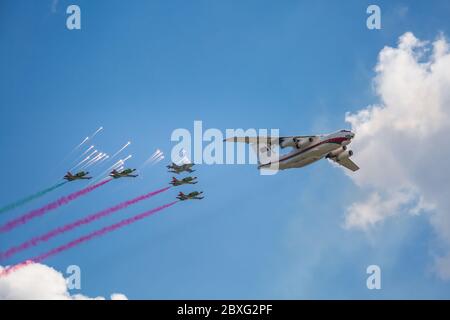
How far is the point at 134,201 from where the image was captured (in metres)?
73.6

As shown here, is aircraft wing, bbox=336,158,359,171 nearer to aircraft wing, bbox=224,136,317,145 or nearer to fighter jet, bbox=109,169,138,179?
aircraft wing, bbox=224,136,317,145

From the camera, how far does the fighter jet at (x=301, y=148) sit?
248 ft

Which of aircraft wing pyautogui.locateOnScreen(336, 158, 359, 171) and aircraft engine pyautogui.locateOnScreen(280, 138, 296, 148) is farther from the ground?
aircraft wing pyautogui.locateOnScreen(336, 158, 359, 171)

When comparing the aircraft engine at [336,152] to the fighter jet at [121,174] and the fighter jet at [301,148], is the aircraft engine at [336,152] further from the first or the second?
the fighter jet at [121,174]

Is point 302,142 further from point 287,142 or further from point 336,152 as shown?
point 336,152

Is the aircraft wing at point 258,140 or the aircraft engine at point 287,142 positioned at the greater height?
the aircraft wing at point 258,140

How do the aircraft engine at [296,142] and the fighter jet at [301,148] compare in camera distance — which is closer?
the fighter jet at [301,148]

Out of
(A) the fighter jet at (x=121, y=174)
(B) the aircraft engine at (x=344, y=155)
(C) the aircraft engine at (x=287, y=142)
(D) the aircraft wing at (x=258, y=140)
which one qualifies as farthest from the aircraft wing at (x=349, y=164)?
(A) the fighter jet at (x=121, y=174)

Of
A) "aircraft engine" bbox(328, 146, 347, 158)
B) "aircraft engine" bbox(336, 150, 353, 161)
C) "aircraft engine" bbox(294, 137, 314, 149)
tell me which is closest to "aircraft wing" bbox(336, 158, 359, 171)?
"aircraft engine" bbox(336, 150, 353, 161)

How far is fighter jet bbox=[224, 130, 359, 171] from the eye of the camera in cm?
7556
